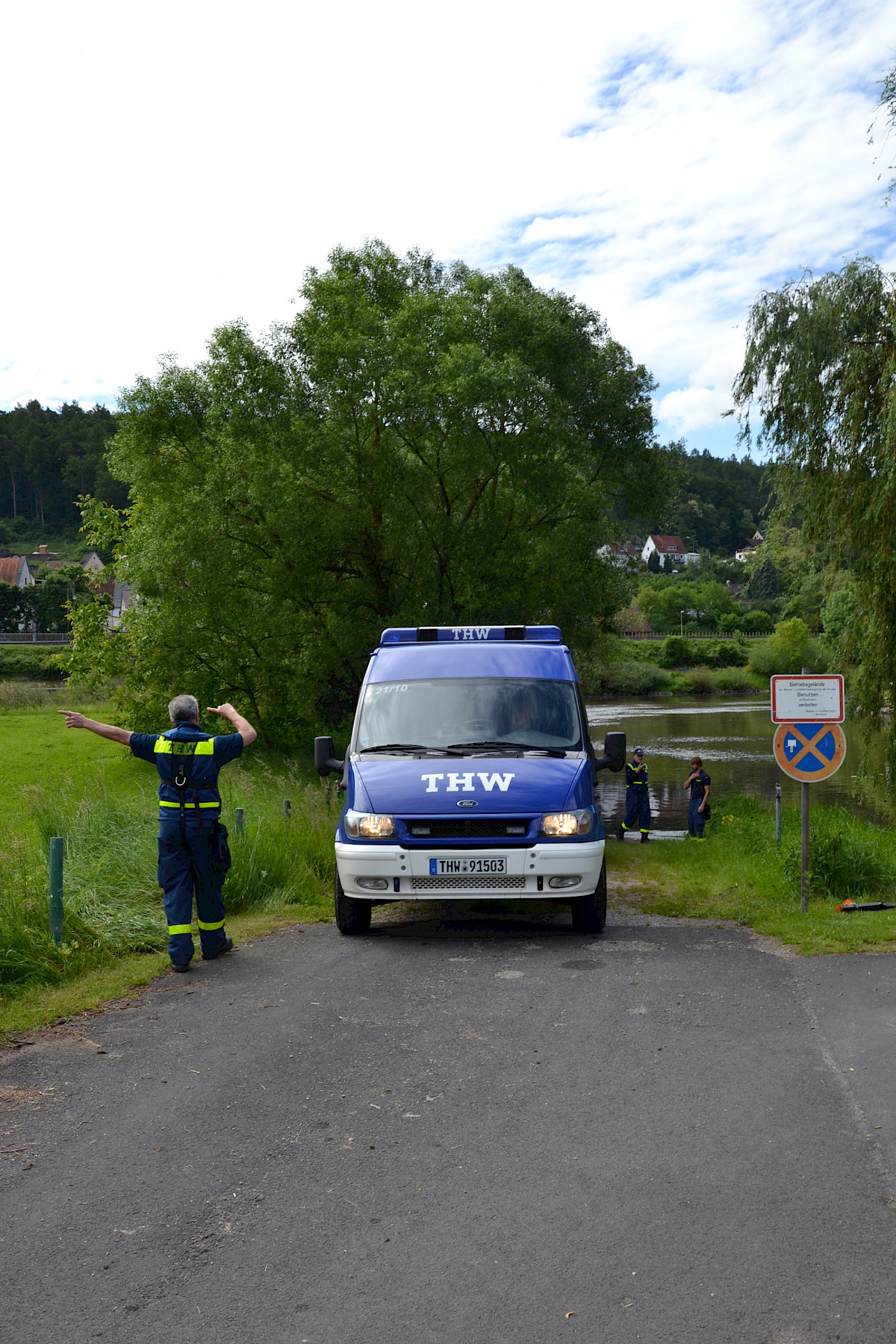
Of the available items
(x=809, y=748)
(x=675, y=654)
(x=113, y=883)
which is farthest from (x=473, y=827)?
(x=675, y=654)

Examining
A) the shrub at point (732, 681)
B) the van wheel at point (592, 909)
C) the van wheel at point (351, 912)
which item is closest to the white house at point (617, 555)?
the van wheel at point (592, 909)

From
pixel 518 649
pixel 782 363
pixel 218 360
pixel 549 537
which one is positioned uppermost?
pixel 218 360

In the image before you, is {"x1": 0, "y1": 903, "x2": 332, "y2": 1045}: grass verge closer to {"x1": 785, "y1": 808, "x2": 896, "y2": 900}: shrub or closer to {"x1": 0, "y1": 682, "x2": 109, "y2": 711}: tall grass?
{"x1": 785, "y1": 808, "x2": 896, "y2": 900}: shrub

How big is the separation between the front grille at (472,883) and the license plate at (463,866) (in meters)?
0.04

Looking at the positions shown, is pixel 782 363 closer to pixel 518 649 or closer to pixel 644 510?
pixel 518 649

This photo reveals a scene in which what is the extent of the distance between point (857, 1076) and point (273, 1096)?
8.74 ft

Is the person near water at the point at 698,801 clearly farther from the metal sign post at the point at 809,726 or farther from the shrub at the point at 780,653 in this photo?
the shrub at the point at 780,653

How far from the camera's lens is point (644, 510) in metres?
27.5

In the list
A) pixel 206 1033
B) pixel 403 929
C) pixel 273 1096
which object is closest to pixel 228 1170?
pixel 273 1096

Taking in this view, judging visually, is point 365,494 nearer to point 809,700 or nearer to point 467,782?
point 809,700

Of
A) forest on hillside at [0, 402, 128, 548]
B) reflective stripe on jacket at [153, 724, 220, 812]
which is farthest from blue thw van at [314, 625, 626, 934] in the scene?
forest on hillside at [0, 402, 128, 548]

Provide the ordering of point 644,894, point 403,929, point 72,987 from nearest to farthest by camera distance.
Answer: point 72,987
point 403,929
point 644,894

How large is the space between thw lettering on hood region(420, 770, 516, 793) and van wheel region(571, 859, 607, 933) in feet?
3.47

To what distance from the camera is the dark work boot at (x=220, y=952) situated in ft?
26.7
